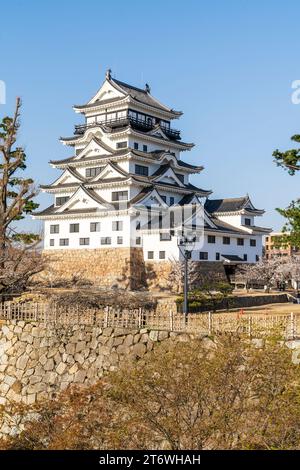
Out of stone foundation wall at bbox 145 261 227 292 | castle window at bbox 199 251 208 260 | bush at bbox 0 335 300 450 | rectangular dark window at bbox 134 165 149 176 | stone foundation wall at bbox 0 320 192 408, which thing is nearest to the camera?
bush at bbox 0 335 300 450

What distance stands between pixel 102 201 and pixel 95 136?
8047mm

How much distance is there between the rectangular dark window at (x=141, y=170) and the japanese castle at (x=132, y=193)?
0.09 metres

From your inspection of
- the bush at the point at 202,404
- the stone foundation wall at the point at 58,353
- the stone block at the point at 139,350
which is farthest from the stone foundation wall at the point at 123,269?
the bush at the point at 202,404

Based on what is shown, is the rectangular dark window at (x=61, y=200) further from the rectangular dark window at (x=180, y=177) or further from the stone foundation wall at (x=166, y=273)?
the stone foundation wall at (x=166, y=273)

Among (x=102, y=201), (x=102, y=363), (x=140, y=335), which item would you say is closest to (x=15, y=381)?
(x=102, y=363)

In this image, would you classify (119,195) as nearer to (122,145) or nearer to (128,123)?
(122,145)

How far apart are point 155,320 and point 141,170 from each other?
29.1m

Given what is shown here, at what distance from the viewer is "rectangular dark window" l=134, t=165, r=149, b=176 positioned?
4566cm

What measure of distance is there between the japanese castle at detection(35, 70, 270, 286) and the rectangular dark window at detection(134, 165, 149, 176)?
9 centimetres

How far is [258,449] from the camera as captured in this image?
33.2 feet

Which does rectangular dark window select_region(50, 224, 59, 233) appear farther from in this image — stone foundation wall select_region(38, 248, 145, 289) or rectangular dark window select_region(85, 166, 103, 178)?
rectangular dark window select_region(85, 166, 103, 178)

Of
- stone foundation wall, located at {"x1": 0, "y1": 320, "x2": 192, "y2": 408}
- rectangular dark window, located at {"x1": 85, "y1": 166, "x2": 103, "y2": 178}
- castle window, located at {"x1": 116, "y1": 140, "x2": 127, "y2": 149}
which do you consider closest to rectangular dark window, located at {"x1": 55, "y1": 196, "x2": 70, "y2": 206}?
rectangular dark window, located at {"x1": 85, "y1": 166, "x2": 103, "y2": 178}

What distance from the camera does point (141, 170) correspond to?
151 feet

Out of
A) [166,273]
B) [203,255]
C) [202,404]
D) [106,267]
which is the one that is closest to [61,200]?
[106,267]
